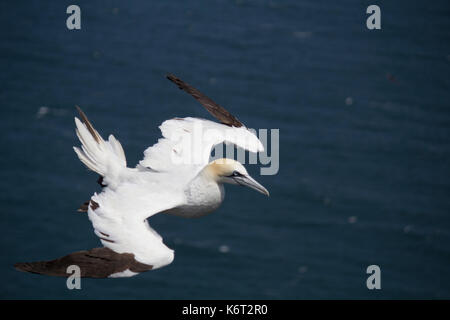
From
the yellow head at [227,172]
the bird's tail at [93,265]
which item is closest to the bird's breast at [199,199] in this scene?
the yellow head at [227,172]

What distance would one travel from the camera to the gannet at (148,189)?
39.5ft

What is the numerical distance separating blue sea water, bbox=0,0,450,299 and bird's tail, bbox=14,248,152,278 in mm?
32576

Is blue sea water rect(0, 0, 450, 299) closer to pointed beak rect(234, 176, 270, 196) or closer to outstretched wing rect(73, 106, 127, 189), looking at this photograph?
outstretched wing rect(73, 106, 127, 189)

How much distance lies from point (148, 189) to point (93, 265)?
7.27 ft

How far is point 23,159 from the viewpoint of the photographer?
5266cm

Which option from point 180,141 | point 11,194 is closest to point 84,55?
point 11,194

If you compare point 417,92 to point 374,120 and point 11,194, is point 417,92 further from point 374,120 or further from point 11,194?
point 11,194

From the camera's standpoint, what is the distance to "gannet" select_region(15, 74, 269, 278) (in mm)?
12039

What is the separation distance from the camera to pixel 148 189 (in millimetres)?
13625

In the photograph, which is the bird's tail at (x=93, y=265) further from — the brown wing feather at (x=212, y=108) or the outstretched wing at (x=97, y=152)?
the brown wing feather at (x=212, y=108)

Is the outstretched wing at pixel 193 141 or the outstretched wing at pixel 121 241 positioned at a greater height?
the outstretched wing at pixel 193 141

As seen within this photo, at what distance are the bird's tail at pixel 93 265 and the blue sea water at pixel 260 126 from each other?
1283 inches

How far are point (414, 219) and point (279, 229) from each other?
10.1 m

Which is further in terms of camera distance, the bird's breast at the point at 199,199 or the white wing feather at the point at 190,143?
the white wing feather at the point at 190,143
